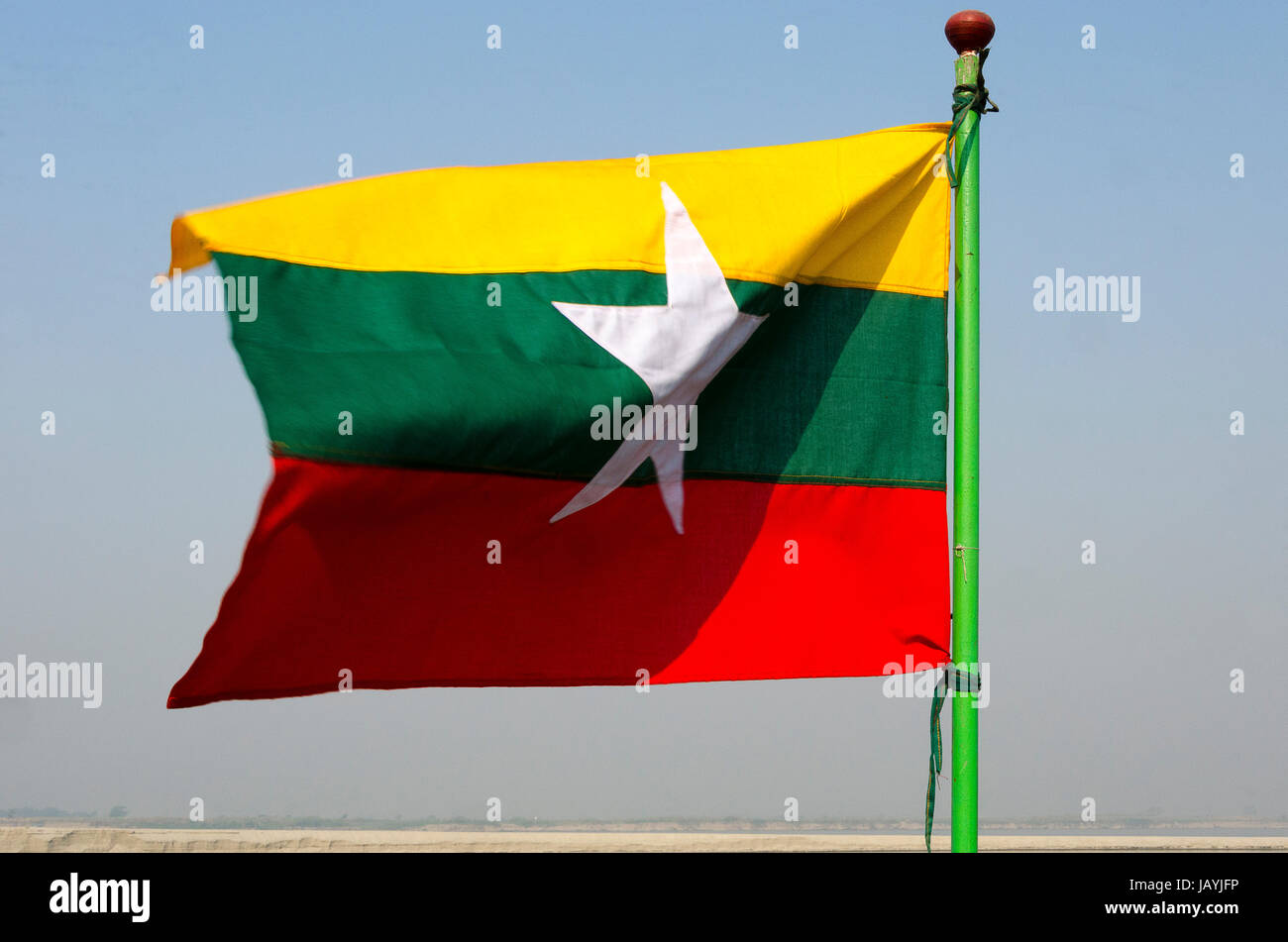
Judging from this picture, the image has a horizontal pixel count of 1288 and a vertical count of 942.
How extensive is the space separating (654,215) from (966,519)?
216cm

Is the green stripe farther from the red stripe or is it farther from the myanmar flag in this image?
the red stripe

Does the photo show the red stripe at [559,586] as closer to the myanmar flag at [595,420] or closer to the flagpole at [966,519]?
the myanmar flag at [595,420]

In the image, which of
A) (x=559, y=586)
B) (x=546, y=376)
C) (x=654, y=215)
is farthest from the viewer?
(x=654, y=215)

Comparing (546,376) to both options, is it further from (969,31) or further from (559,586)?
(969,31)

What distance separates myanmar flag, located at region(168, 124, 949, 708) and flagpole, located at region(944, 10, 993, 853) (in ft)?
1.48

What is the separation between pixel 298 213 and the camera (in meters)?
6.73

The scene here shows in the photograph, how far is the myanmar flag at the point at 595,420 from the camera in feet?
21.3

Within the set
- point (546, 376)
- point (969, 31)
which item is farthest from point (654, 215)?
point (969, 31)

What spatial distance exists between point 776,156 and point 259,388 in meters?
2.93

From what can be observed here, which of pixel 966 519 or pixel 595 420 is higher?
pixel 595 420

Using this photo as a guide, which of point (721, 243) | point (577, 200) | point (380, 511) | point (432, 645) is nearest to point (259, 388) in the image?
point (380, 511)

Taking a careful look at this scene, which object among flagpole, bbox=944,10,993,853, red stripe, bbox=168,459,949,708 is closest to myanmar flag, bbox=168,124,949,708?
red stripe, bbox=168,459,949,708

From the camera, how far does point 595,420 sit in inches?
269
